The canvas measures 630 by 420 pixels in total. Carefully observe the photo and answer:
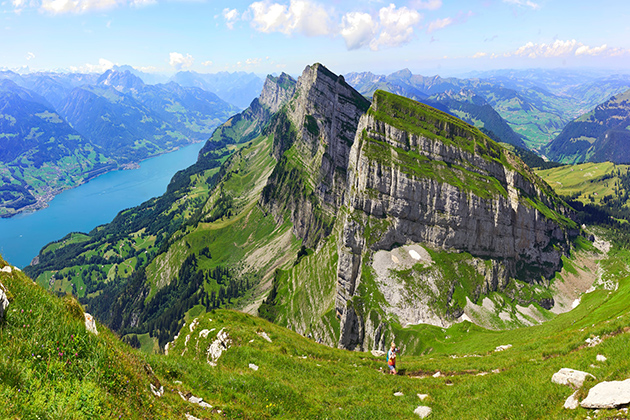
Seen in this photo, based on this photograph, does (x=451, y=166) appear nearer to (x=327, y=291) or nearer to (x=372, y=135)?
(x=372, y=135)

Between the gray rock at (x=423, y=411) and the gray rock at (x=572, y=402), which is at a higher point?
the gray rock at (x=572, y=402)

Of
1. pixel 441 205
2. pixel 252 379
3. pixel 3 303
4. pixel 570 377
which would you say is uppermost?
pixel 3 303

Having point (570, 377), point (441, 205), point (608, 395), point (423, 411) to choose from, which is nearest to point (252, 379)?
point (423, 411)

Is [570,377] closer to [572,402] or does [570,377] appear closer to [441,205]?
[572,402]

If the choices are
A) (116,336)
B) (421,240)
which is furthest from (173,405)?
(421,240)

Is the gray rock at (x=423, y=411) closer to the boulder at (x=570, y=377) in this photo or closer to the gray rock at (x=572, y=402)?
the gray rock at (x=572, y=402)

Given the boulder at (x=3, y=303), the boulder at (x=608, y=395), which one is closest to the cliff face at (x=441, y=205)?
the boulder at (x=608, y=395)
